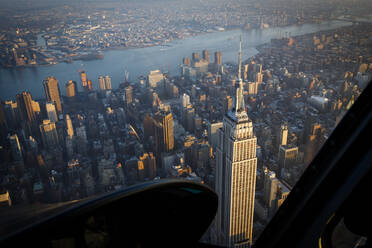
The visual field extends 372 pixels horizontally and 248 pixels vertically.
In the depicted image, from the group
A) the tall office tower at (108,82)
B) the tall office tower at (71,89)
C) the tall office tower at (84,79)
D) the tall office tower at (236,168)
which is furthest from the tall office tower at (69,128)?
the tall office tower at (236,168)

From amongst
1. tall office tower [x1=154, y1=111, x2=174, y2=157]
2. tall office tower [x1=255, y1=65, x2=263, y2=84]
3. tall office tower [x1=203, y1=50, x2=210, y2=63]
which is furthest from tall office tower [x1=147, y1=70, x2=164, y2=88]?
tall office tower [x1=255, y1=65, x2=263, y2=84]

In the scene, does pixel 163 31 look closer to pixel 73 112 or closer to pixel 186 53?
pixel 186 53

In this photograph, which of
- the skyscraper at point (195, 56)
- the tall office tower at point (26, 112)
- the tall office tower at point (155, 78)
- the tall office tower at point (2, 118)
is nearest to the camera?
the tall office tower at point (2, 118)

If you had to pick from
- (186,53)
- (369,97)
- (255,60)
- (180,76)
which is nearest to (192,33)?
(186,53)

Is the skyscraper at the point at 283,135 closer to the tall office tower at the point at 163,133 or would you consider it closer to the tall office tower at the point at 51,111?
A: the tall office tower at the point at 163,133

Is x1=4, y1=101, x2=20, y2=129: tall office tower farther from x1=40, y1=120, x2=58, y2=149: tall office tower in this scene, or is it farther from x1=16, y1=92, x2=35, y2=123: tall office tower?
x1=40, y1=120, x2=58, y2=149: tall office tower

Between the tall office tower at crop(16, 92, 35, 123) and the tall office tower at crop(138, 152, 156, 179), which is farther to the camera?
the tall office tower at crop(16, 92, 35, 123)
